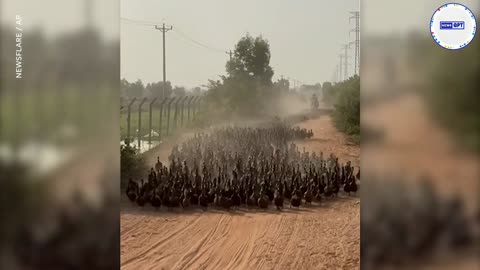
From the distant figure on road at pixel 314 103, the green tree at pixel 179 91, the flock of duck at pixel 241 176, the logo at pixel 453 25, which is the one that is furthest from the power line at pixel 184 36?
the logo at pixel 453 25

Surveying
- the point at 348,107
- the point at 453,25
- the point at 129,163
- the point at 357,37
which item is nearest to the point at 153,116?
the point at 129,163

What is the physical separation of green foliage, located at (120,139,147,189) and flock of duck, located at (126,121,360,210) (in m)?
0.06

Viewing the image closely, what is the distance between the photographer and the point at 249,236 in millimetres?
3807

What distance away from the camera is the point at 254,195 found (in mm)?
3879

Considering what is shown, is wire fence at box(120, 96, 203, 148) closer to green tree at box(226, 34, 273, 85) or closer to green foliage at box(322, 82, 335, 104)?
green tree at box(226, 34, 273, 85)

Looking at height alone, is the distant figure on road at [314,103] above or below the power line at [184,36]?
below

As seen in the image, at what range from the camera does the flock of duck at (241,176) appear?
385 centimetres

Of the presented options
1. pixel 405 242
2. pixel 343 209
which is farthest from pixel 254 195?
pixel 405 242

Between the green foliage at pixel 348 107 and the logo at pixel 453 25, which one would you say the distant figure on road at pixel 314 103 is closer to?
the green foliage at pixel 348 107

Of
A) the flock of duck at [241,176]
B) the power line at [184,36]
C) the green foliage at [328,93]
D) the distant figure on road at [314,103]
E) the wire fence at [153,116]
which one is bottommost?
the flock of duck at [241,176]

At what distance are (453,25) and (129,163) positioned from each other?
2535 millimetres

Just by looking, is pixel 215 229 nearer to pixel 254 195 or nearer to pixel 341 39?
pixel 254 195

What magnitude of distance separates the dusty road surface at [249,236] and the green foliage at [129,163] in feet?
0.71

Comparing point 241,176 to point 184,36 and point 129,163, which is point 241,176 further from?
point 184,36
